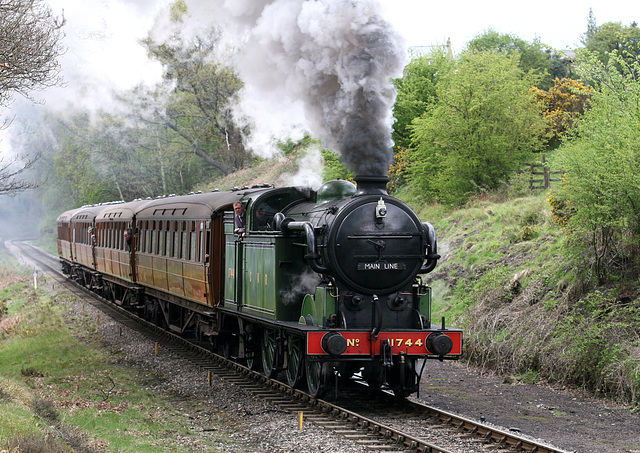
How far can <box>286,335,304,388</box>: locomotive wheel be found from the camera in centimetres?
946

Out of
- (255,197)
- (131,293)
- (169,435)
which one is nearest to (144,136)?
(131,293)

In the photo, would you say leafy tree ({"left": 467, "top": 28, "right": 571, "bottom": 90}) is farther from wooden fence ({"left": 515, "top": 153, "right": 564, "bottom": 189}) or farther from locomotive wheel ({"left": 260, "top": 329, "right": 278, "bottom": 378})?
locomotive wheel ({"left": 260, "top": 329, "right": 278, "bottom": 378})

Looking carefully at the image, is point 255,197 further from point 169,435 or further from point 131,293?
point 131,293

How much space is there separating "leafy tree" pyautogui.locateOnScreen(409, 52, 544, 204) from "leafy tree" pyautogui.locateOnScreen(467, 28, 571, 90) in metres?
21.2

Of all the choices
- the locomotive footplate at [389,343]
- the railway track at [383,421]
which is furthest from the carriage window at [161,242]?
the locomotive footplate at [389,343]

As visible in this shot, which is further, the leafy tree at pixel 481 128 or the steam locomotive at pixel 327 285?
the leafy tree at pixel 481 128

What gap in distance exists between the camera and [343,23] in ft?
33.7

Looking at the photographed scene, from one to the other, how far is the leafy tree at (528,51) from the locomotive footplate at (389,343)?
36.8 m

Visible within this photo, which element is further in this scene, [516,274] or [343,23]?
[516,274]

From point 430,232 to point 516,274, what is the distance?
5.05 metres

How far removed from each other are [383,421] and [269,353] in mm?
2924

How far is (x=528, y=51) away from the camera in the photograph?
44.7m

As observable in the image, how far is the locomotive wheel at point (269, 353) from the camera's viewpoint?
33.8 feet

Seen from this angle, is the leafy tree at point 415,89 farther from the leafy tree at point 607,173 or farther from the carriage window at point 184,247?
the leafy tree at point 607,173
